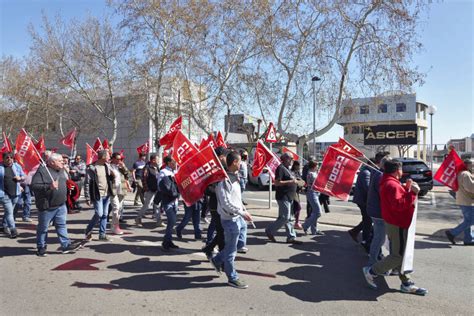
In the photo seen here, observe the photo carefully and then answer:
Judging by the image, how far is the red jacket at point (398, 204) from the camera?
4.23 m

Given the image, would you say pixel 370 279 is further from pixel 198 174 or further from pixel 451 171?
pixel 451 171

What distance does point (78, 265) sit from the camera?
5.38 meters

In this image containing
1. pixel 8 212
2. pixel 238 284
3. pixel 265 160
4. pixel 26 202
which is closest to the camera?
pixel 238 284

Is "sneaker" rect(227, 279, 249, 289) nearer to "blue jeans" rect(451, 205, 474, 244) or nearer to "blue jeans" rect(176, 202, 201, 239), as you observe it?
"blue jeans" rect(176, 202, 201, 239)

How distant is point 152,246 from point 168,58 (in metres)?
11.4

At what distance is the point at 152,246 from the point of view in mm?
6609

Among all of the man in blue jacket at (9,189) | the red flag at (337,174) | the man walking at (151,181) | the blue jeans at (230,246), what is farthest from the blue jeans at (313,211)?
the man in blue jacket at (9,189)

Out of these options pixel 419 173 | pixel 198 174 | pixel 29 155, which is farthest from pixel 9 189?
pixel 419 173

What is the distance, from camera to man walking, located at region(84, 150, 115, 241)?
269 inches

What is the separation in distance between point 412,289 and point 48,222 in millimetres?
5400

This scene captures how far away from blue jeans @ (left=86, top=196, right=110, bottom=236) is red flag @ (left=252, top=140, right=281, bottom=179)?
373 cm

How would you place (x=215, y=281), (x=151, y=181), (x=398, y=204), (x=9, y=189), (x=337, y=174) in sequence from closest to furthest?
1. (x=398, y=204)
2. (x=215, y=281)
3. (x=337, y=174)
4. (x=9, y=189)
5. (x=151, y=181)

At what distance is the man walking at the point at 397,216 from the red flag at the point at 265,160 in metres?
4.10

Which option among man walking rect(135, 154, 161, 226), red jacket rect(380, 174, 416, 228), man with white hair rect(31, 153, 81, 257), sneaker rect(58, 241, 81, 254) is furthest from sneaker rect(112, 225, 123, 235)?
red jacket rect(380, 174, 416, 228)
